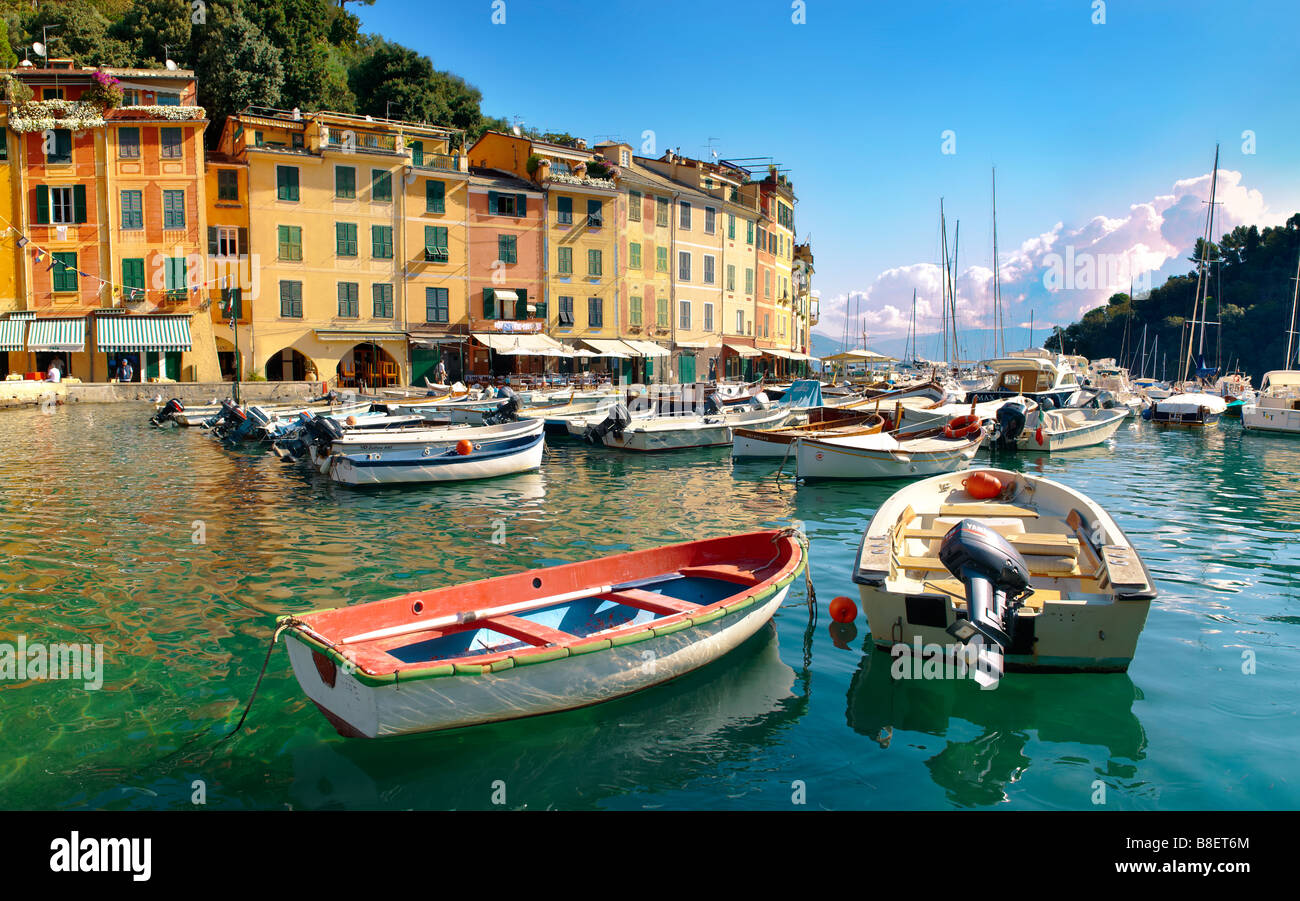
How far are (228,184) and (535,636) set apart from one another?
3856 cm

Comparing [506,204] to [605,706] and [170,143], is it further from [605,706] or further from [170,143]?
[605,706]

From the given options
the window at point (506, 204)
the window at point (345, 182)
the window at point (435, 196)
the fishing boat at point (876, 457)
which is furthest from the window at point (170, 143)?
the fishing boat at point (876, 457)

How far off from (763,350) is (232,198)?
30830 mm

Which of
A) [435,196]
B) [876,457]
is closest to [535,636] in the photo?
[876,457]

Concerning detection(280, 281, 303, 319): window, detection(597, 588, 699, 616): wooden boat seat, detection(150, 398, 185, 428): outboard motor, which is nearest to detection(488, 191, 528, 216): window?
detection(280, 281, 303, 319): window

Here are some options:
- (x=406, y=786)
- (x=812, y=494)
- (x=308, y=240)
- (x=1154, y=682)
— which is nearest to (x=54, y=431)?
(x=308, y=240)

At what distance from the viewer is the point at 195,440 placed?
2550cm

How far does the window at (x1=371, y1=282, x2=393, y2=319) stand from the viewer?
40.2 m

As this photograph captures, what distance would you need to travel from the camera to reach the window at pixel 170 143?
37438 mm

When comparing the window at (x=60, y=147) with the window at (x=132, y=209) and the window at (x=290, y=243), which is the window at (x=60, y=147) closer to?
the window at (x=132, y=209)

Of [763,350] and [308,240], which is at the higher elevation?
[308,240]

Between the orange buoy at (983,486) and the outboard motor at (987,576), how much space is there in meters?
3.85

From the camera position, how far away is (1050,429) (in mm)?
27594
